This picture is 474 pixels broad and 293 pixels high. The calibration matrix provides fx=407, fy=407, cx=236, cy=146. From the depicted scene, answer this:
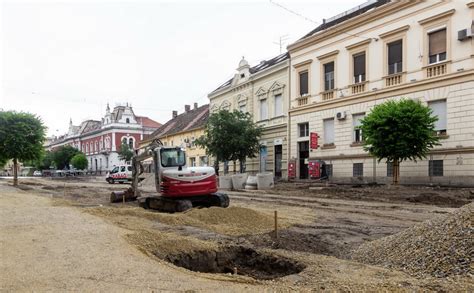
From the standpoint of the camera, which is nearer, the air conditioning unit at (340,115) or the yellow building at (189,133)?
the air conditioning unit at (340,115)

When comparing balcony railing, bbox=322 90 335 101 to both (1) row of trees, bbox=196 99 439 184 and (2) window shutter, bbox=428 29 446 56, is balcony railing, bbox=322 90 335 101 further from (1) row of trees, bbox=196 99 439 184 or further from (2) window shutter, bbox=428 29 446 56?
(1) row of trees, bbox=196 99 439 184

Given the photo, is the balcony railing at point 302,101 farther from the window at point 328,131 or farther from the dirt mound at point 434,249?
the dirt mound at point 434,249

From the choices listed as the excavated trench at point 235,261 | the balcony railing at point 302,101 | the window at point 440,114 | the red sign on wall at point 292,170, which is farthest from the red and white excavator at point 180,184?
the balcony railing at point 302,101

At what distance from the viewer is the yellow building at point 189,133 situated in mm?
47031

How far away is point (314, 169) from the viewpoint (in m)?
28.6

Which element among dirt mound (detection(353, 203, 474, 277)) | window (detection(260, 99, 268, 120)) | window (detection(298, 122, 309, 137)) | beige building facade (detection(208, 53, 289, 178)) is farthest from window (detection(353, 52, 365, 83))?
dirt mound (detection(353, 203, 474, 277))

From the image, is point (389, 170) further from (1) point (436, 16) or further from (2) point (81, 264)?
(2) point (81, 264)

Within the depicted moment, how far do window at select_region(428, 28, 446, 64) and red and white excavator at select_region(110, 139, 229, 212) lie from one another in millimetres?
15357

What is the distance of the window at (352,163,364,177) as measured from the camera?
26059mm

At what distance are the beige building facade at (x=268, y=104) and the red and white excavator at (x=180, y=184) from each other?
60.5 ft

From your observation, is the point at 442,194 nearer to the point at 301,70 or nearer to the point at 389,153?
the point at 389,153

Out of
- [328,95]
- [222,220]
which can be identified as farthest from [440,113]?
[222,220]

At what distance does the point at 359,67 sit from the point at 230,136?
35.3ft

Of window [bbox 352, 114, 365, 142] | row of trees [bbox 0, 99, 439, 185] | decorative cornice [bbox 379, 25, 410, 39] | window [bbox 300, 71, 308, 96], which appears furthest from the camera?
window [bbox 300, 71, 308, 96]
